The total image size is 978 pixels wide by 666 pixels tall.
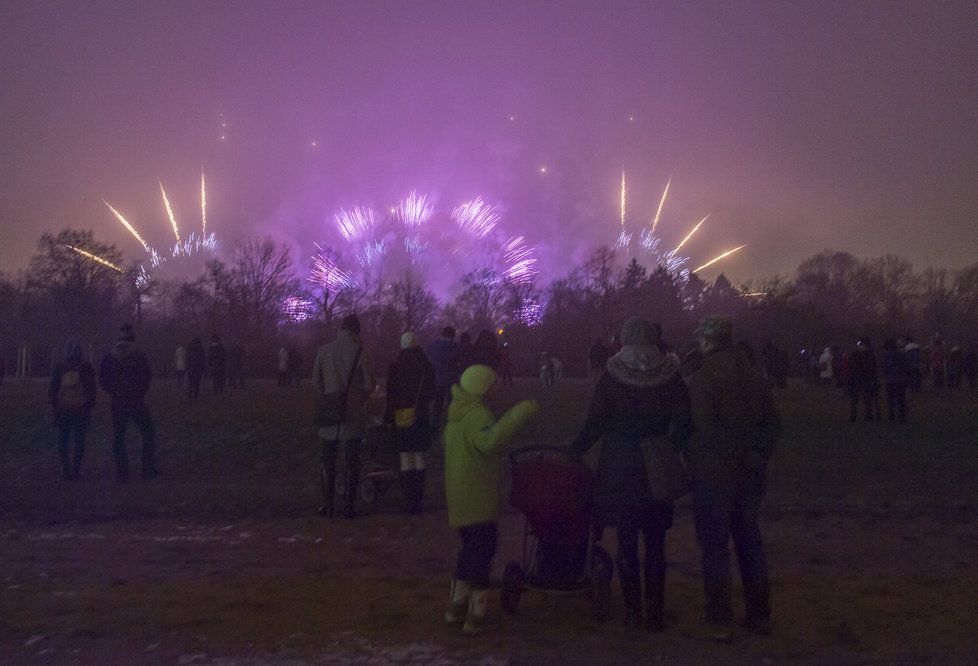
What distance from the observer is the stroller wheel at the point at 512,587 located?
21.2 feet

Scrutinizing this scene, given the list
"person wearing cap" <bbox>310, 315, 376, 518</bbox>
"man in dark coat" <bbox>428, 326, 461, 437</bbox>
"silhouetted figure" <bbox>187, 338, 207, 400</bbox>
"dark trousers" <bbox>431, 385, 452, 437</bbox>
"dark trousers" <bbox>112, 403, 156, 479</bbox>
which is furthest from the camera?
"silhouetted figure" <bbox>187, 338, 207, 400</bbox>

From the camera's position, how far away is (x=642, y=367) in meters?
6.07

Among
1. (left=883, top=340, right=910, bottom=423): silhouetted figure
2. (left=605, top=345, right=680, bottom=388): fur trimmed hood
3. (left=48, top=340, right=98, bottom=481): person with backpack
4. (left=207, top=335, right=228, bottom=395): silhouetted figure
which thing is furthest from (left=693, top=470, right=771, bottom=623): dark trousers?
(left=207, top=335, right=228, bottom=395): silhouetted figure

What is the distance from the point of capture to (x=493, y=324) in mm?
95875

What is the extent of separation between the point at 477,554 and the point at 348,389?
417 centimetres

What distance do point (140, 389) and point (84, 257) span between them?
52.6 metres

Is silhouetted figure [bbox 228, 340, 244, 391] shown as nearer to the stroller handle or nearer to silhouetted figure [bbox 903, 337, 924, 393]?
silhouetted figure [bbox 903, 337, 924, 393]

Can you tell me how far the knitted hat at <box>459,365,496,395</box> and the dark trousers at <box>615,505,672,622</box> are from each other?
1.17m

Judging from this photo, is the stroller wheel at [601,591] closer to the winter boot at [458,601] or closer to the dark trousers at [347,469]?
the winter boot at [458,601]

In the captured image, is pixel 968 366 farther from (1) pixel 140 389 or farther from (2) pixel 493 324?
(2) pixel 493 324

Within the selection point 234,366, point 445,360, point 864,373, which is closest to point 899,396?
point 864,373

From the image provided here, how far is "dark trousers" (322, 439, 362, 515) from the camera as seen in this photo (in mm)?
10102

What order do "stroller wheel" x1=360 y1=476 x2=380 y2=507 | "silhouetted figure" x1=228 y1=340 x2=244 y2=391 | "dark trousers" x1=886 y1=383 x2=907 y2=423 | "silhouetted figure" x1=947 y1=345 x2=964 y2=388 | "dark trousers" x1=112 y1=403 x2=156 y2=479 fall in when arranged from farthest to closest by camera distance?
"silhouetted figure" x1=947 y1=345 x2=964 y2=388, "silhouetted figure" x1=228 y1=340 x2=244 y2=391, "dark trousers" x1=886 y1=383 x2=907 y2=423, "dark trousers" x1=112 y1=403 x2=156 y2=479, "stroller wheel" x1=360 y1=476 x2=380 y2=507

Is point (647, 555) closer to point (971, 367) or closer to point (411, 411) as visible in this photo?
point (411, 411)
